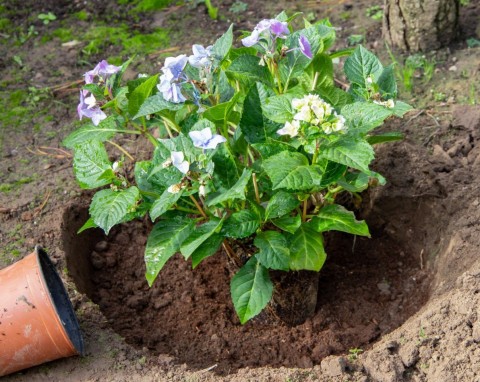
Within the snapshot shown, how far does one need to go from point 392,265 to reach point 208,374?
113 cm

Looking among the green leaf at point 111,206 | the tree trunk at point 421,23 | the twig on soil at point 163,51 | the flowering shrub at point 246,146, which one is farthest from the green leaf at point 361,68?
the twig on soil at point 163,51

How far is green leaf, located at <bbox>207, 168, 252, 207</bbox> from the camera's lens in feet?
7.67

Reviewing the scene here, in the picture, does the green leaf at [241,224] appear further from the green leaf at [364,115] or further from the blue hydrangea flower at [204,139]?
the green leaf at [364,115]

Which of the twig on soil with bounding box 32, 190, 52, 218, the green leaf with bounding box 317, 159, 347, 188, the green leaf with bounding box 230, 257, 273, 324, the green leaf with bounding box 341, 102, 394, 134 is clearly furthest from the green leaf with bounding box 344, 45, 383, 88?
the twig on soil with bounding box 32, 190, 52, 218

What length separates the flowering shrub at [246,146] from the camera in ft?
7.91

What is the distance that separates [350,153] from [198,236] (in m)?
0.61

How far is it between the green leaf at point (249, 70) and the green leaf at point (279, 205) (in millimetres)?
428

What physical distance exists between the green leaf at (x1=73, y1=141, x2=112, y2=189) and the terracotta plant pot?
1.09 feet

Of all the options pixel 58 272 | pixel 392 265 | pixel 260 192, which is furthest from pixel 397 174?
pixel 58 272

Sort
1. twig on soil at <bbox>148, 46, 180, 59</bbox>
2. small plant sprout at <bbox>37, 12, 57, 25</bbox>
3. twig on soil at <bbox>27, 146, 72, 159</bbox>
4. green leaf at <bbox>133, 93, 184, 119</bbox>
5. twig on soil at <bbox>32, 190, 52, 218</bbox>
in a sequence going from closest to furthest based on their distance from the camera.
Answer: green leaf at <bbox>133, 93, 184, 119</bbox> → twig on soil at <bbox>32, 190, 52, 218</bbox> → twig on soil at <bbox>27, 146, 72, 159</bbox> → twig on soil at <bbox>148, 46, 180, 59</bbox> → small plant sprout at <bbox>37, 12, 57, 25</bbox>

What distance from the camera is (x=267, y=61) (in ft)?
8.68

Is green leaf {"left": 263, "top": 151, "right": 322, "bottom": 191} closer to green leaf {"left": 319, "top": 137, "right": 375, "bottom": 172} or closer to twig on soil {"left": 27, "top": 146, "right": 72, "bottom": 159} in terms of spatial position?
green leaf {"left": 319, "top": 137, "right": 375, "bottom": 172}

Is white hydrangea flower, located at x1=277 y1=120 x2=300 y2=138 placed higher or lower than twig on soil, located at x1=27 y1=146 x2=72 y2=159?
higher

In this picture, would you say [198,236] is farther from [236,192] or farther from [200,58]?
[200,58]
